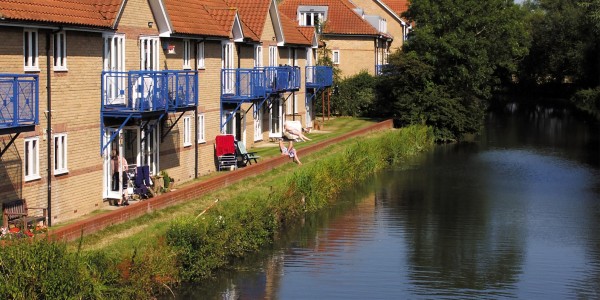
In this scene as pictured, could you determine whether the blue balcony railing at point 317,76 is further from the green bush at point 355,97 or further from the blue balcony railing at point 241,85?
the blue balcony railing at point 241,85

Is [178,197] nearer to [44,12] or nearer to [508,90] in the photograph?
[44,12]

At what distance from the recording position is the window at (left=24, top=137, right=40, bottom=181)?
74.3 ft

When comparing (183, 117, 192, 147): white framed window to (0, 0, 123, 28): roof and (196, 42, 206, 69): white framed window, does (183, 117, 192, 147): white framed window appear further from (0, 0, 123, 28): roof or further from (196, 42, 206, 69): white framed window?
(0, 0, 123, 28): roof

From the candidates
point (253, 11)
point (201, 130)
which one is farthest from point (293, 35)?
point (201, 130)

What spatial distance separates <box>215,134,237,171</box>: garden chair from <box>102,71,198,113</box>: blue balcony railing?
668cm

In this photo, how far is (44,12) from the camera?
22.8 metres

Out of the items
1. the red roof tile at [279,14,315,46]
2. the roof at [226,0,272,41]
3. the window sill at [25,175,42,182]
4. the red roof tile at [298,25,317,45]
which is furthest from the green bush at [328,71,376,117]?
the window sill at [25,175,42,182]

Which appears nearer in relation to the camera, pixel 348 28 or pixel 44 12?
pixel 44 12

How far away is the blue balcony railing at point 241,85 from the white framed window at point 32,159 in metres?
14.3

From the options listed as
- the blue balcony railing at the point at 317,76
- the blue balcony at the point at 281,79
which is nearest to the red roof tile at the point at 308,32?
the blue balcony railing at the point at 317,76

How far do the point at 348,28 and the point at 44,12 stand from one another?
163 ft

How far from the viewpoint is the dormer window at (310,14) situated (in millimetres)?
70562

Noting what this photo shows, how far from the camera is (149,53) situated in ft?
98.3

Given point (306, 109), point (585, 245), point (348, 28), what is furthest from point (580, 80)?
point (585, 245)
